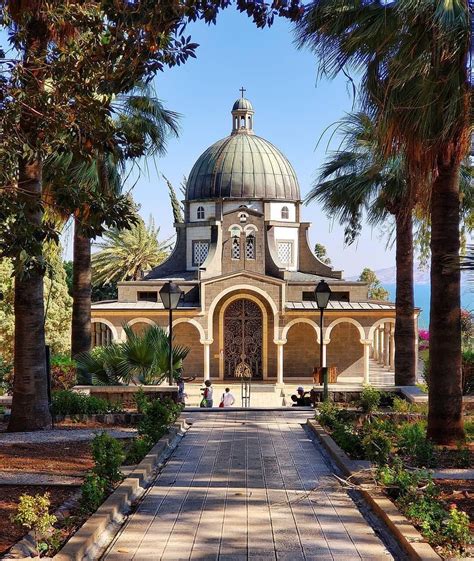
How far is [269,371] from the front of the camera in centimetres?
4356

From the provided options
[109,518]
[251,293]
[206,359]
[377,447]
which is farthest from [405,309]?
[251,293]

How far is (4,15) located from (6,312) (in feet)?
96.0

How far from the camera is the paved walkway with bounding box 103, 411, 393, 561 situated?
6.84 m

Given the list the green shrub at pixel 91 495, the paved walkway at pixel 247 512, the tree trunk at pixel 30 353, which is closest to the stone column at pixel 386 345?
the tree trunk at pixel 30 353

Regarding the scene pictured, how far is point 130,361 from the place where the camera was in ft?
64.0

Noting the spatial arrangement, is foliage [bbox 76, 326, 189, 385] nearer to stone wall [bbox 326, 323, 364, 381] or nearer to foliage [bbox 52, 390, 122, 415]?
foliage [bbox 52, 390, 122, 415]

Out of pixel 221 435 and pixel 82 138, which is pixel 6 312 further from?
pixel 82 138

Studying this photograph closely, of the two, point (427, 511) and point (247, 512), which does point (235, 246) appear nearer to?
point (247, 512)

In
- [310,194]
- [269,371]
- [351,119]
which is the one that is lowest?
[269,371]

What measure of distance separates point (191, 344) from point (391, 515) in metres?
36.6

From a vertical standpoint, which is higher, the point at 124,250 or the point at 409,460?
the point at 124,250

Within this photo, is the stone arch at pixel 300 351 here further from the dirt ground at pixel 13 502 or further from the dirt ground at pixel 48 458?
the dirt ground at pixel 13 502

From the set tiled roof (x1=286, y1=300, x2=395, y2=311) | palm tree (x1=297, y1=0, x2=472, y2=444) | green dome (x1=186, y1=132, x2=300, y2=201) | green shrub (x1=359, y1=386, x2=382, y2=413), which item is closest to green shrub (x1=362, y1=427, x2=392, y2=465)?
palm tree (x1=297, y1=0, x2=472, y2=444)

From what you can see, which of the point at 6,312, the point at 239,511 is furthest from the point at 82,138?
the point at 6,312
